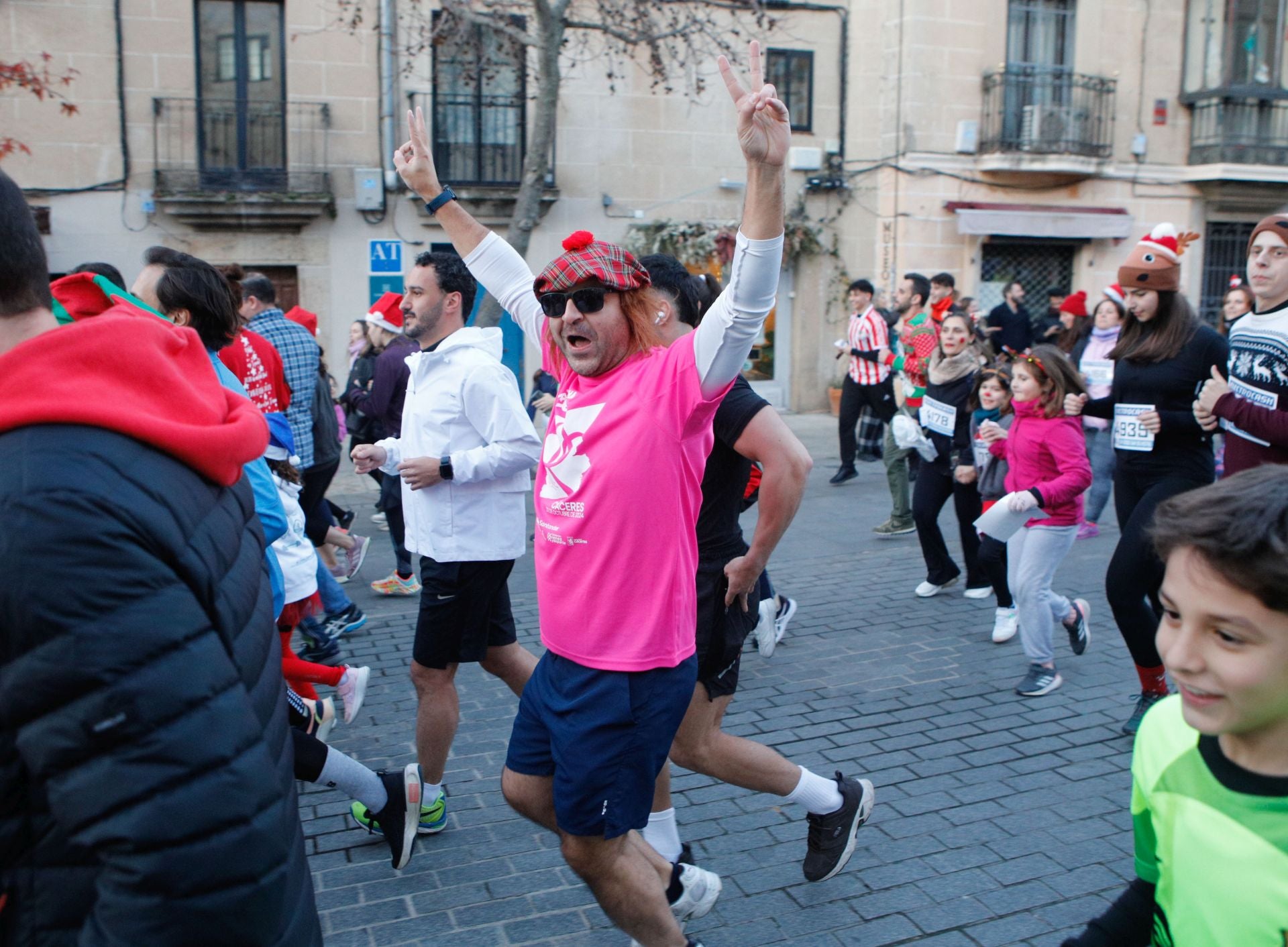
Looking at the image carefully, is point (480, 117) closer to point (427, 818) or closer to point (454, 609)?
point (454, 609)

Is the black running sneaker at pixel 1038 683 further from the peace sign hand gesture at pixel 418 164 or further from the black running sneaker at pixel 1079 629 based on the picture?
the peace sign hand gesture at pixel 418 164

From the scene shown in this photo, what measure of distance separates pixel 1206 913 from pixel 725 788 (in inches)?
116

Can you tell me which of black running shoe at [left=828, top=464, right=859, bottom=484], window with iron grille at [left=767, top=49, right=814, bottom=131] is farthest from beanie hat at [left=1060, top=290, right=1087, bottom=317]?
window with iron grille at [left=767, top=49, right=814, bottom=131]

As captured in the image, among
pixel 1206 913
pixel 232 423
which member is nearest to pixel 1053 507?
pixel 1206 913

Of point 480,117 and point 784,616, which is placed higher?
point 480,117

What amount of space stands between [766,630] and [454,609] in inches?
84.1

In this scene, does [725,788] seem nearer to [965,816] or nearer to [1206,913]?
[965,816]

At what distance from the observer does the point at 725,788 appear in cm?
439

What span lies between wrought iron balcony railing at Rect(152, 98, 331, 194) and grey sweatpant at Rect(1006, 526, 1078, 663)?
13074 millimetres

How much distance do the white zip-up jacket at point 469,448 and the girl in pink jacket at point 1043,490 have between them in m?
2.63

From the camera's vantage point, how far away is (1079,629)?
18.8 feet

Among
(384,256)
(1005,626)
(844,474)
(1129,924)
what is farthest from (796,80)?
(1129,924)

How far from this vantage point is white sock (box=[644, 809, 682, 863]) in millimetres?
3488

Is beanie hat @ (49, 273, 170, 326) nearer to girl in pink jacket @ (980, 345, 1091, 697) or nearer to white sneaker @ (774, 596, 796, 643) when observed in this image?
girl in pink jacket @ (980, 345, 1091, 697)
